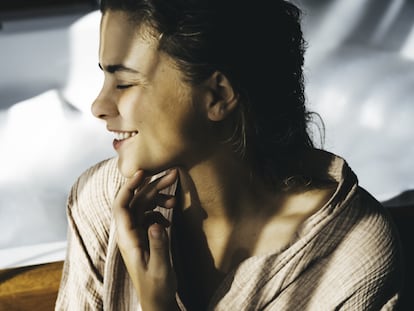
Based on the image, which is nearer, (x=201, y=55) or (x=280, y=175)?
(x=201, y=55)

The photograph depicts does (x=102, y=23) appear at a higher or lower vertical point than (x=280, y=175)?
higher

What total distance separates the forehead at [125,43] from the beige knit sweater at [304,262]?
0.24 metres

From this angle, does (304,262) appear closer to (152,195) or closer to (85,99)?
(152,195)

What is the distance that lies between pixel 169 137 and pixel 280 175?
21cm

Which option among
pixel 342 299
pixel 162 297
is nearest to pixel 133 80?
pixel 162 297

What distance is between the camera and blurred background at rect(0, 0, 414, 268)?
70.2 inches

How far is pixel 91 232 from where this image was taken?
107 centimetres

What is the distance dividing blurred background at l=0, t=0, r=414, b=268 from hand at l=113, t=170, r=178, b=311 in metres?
0.51

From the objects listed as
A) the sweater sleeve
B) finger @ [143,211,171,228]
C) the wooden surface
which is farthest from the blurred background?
finger @ [143,211,171,228]

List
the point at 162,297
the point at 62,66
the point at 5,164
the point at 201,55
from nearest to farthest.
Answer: the point at 201,55 → the point at 162,297 → the point at 5,164 → the point at 62,66

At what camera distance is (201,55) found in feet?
2.85

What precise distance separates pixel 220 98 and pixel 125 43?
140mm

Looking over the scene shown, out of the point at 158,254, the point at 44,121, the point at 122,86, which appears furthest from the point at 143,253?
the point at 44,121

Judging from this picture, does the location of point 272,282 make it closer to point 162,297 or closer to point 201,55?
point 162,297
